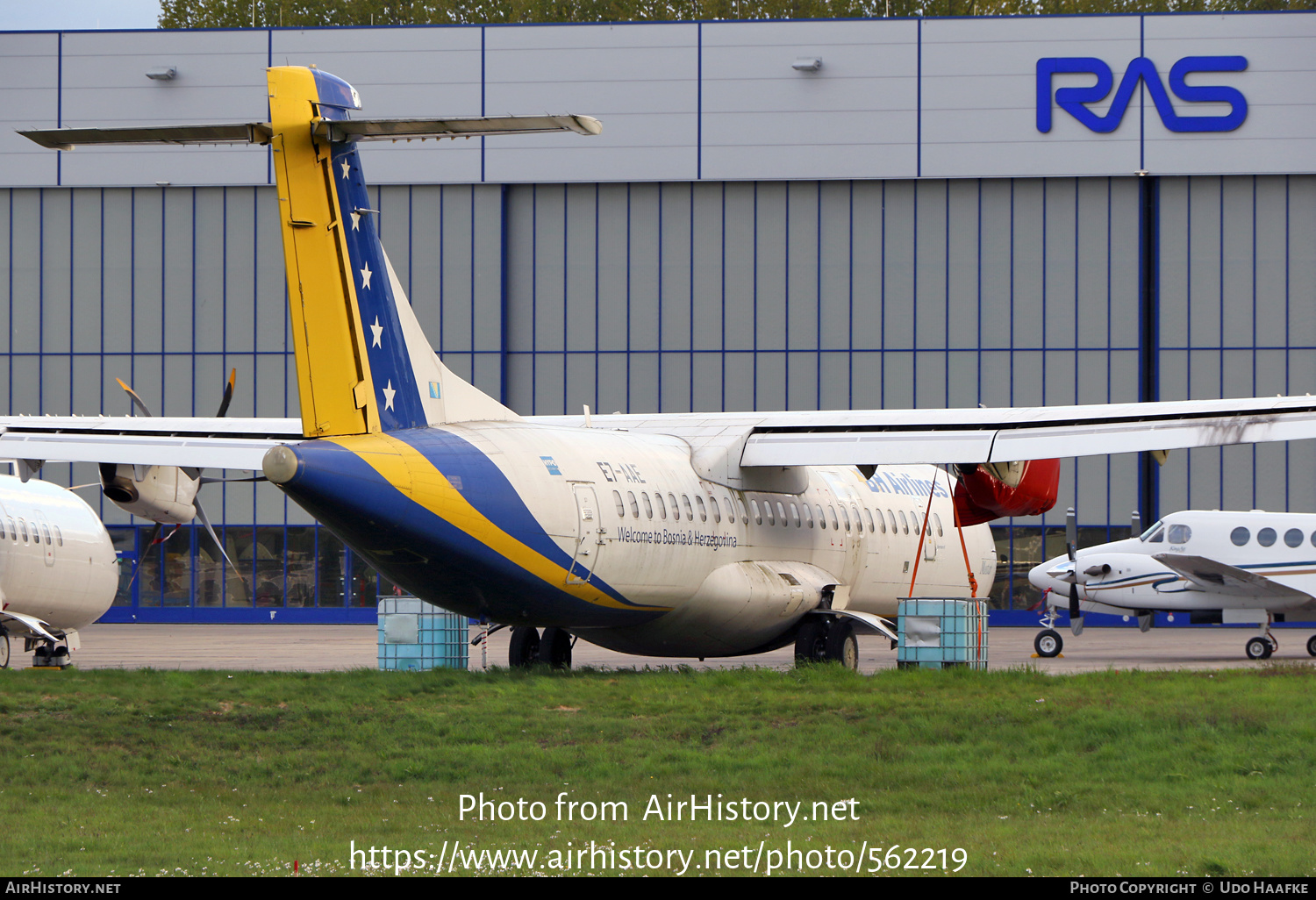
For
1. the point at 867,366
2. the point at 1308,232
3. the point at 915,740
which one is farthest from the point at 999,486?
the point at 1308,232

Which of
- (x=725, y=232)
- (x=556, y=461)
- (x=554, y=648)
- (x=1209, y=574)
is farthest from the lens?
(x=725, y=232)

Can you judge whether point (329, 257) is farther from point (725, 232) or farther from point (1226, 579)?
point (725, 232)

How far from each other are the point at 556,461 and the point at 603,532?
0.97 metres

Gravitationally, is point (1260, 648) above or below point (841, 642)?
below

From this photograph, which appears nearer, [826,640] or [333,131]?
[333,131]

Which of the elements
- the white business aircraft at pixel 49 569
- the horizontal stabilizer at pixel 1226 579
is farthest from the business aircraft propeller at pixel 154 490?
the horizontal stabilizer at pixel 1226 579

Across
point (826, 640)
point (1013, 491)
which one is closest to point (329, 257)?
point (826, 640)

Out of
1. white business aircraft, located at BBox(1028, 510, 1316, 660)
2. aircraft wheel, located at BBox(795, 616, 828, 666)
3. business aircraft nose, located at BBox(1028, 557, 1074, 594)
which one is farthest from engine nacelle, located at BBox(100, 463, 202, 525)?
business aircraft nose, located at BBox(1028, 557, 1074, 594)

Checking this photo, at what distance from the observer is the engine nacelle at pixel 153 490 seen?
1898 centimetres

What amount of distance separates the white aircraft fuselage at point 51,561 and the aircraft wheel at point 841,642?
37.9ft

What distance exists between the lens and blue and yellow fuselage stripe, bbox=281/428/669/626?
1366 centimetres

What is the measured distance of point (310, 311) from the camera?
48.2 ft

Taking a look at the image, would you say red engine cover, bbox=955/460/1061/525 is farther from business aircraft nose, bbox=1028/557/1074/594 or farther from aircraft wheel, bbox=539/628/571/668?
business aircraft nose, bbox=1028/557/1074/594

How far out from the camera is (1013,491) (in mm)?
19859
